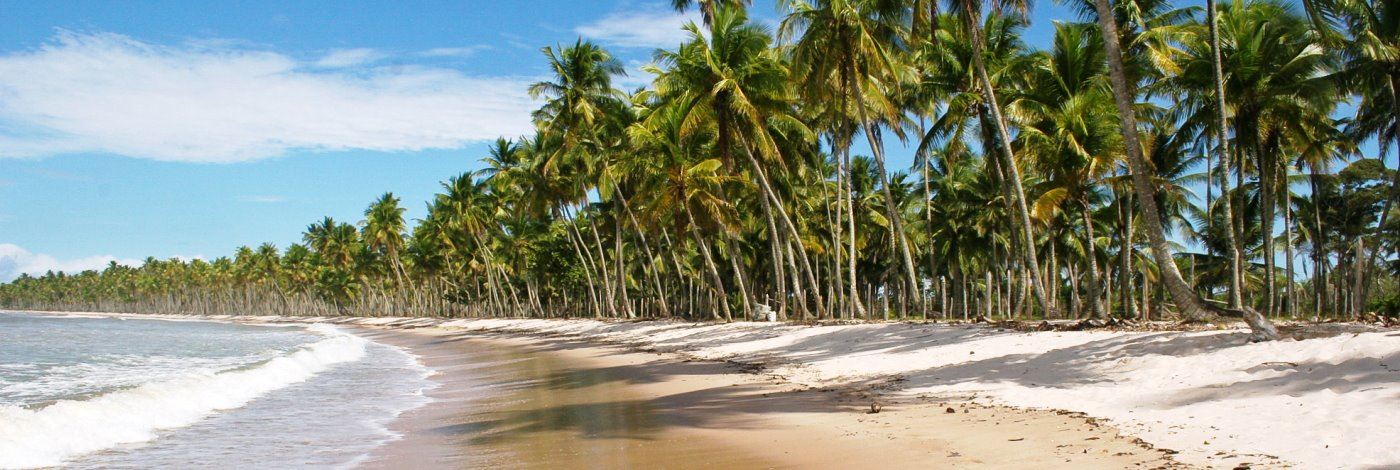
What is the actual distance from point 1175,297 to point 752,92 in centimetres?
1497

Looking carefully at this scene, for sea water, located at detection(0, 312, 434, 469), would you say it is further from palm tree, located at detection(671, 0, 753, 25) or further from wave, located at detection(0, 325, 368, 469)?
palm tree, located at detection(671, 0, 753, 25)

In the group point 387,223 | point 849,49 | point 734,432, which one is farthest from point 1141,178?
point 387,223

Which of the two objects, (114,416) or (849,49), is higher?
(849,49)

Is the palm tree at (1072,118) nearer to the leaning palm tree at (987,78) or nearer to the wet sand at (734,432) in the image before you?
the leaning palm tree at (987,78)

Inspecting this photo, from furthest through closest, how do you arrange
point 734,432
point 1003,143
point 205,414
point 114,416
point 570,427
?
1. point 1003,143
2. point 205,414
3. point 114,416
4. point 570,427
5. point 734,432

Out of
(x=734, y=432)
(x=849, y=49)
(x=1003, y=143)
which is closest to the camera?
(x=734, y=432)

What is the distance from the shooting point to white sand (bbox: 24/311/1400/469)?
642 cm

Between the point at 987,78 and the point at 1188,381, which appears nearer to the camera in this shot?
the point at 1188,381

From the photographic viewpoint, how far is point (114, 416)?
1163cm

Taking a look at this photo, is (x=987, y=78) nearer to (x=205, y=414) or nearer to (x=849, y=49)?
(x=849, y=49)

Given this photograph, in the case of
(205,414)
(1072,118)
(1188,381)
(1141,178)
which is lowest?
(205,414)

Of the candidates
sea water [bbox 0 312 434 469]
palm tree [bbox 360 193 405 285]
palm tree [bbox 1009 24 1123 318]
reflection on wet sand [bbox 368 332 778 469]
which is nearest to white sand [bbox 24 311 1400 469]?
reflection on wet sand [bbox 368 332 778 469]

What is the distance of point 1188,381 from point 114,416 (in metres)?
13.1

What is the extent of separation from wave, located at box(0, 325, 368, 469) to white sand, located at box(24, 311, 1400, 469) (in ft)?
29.6
